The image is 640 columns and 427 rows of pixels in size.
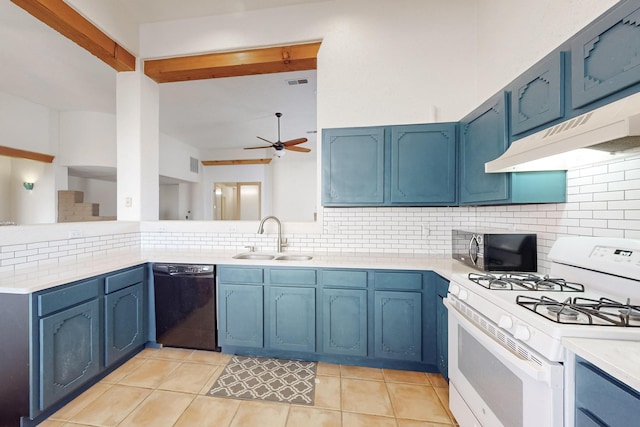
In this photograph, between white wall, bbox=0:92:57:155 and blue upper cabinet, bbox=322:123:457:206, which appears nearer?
blue upper cabinet, bbox=322:123:457:206

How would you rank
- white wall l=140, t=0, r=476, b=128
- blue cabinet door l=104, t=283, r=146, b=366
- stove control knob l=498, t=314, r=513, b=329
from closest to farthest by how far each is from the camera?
stove control knob l=498, t=314, r=513, b=329
blue cabinet door l=104, t=283, r=146, b=366
white wall l=140, t=0, r=476, b=128

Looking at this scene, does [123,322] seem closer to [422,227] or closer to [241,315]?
[241,315]

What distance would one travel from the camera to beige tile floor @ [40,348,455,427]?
1620mm

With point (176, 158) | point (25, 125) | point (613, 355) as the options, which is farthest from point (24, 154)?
point (613, 355)

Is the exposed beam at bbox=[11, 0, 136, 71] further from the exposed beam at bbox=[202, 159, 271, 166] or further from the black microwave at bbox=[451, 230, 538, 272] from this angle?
the exposed beam at bbox=[202, 159, 271, 166]

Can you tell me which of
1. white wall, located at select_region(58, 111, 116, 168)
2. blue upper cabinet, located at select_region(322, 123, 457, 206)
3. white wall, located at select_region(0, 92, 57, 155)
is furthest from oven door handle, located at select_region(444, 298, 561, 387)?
white wall, located at select_region(0, 92, 57, 155)

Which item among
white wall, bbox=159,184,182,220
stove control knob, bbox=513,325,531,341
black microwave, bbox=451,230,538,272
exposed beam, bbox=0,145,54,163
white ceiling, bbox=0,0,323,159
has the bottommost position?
stove control knob, bbox=513,325,531,341

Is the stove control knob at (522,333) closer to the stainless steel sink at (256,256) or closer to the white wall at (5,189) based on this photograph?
the stainless steel sink at (256,256)

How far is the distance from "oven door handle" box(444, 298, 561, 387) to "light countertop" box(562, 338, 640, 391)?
12 centimetres

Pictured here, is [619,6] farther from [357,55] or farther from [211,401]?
[211,401]

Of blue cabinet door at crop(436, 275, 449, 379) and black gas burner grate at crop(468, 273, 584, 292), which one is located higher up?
black gas burner grate at crop(468, 273, 584, 292)

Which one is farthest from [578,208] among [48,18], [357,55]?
[48,18]

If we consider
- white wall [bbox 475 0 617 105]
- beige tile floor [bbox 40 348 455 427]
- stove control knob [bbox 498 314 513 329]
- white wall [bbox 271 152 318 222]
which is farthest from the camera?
white wall [bbox 271 152 318 222]

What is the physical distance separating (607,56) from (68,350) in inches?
127
